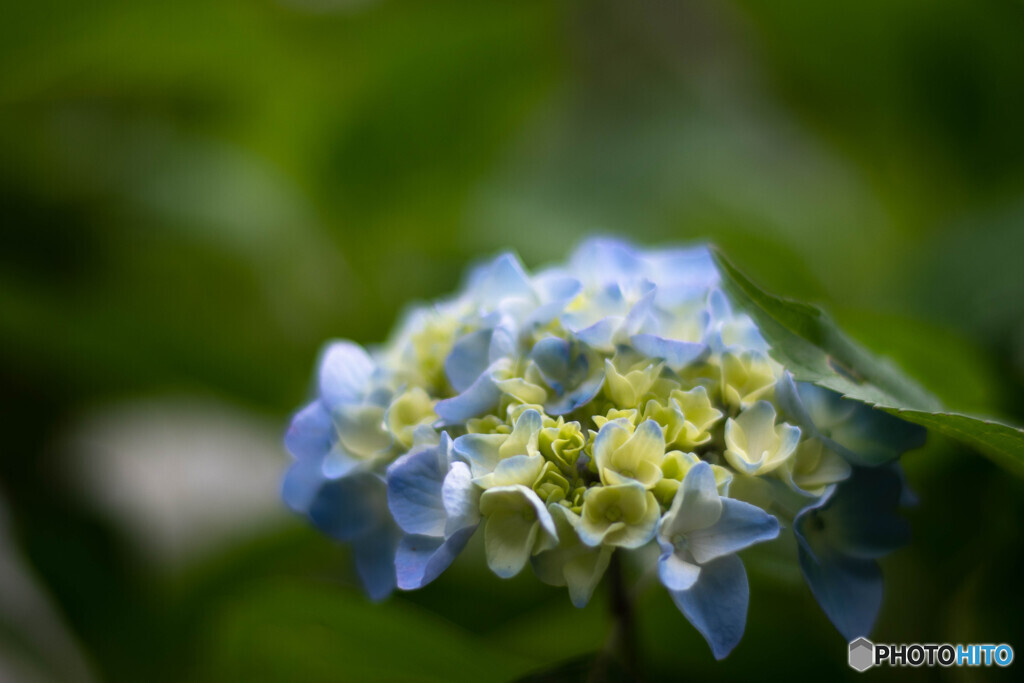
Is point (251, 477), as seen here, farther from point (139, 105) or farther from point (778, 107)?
point (778, 107)

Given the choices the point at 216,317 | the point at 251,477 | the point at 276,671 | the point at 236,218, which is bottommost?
the point at 251,477

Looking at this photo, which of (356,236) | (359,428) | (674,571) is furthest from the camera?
(356,236)

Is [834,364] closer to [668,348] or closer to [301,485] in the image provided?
[668,348]

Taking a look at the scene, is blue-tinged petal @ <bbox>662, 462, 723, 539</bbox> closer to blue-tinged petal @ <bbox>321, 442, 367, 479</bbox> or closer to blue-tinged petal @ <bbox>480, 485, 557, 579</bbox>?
blue-tinged petal @ <bbox>480, 485, 557, 579</bbox>

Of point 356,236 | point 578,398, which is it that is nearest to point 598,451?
point 578,398

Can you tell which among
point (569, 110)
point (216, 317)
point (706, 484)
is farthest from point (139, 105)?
point (706, 484)
